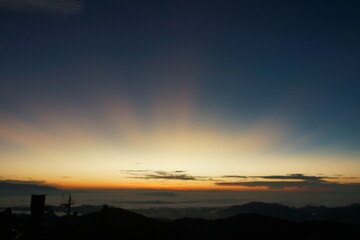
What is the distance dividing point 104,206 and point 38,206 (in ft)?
101

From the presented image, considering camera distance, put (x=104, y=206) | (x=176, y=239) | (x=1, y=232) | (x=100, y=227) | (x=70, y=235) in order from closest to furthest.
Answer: (x=1, y=232) → (x=70, y=235) → (x=104, y=206) → (x=100, y=227) → (x=176, y=239)

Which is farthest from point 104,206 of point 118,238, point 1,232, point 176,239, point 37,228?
point 176,239

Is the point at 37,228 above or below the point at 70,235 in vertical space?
above

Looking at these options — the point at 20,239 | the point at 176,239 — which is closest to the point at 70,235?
the point at 20,239

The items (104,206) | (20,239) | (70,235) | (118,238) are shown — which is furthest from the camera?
(118,238)

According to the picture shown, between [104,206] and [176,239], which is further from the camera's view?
[176,239]

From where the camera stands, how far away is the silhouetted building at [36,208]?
28.4m

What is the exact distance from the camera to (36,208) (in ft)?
Answer: 93.8

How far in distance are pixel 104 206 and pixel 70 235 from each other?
26.1 ft

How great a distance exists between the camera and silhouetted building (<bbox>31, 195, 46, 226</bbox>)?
28375 millimetres

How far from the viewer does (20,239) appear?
119ft

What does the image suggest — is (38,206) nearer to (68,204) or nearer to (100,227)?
A: (68,204)

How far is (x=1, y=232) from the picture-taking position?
136ft

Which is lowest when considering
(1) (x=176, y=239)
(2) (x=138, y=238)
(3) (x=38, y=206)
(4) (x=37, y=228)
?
(1) (x=176, y=239)
